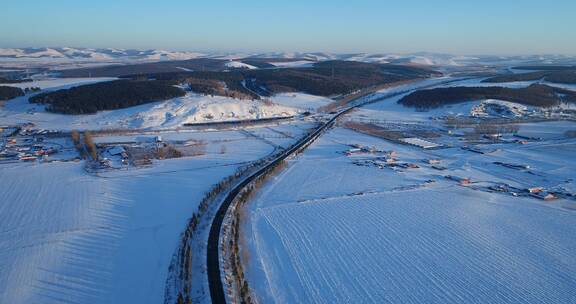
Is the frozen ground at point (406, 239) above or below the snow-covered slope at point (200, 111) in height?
below

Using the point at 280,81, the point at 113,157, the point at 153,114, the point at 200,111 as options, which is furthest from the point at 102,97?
the point at 280,81

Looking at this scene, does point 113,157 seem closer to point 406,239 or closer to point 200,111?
point 200,111

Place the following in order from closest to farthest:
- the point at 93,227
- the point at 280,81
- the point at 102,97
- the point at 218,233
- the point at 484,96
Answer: the point at 218,233, the point at 93,227, the point at 102,97, the point at 484,96, the point at 280,81

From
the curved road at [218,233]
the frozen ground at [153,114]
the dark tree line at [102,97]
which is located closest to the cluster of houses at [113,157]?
the curved road at [218,233]

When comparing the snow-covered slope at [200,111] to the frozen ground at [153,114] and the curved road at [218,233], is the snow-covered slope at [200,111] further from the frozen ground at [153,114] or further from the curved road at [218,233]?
the curved road at [218,233]

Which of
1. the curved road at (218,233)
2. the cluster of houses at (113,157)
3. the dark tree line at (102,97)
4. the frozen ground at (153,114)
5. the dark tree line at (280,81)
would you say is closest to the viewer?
the curved road at (218,233)

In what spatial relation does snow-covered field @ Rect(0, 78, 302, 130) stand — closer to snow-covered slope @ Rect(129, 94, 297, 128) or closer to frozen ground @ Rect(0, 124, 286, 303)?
snow-covered slope @ Rect(129, 94, 297, 128)
